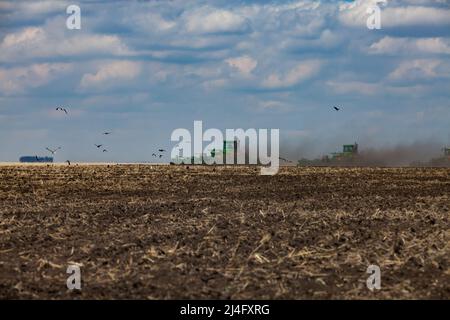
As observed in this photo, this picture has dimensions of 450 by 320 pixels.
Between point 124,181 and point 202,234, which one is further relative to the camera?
point 124,181

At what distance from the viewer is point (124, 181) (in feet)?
162

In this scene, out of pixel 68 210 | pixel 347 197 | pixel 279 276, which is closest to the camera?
pixel 279 276

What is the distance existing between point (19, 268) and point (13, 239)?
11.1 ft

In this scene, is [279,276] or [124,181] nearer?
[279,276]

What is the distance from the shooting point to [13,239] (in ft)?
66.8

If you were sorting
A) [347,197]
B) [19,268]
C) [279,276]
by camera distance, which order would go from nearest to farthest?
1. [279,276]
2. [19,268]
3. [347,197]

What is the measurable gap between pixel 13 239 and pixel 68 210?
294 inches

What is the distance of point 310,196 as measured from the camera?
119ft

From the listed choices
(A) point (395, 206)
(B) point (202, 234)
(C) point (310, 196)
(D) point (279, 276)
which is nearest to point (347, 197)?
(C) point (310, 196)

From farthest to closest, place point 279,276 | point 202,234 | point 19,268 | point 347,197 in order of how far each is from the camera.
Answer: point 347,197, point 202,234, point 19,268, point 279,276
